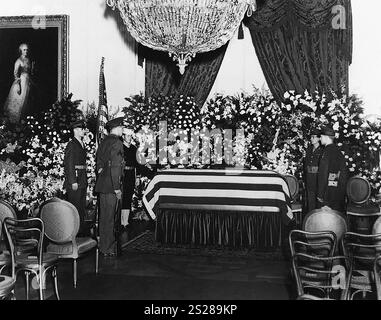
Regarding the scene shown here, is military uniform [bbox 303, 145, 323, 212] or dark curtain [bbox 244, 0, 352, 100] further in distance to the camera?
dark curtain [bbox 244, 0, 352, 100]

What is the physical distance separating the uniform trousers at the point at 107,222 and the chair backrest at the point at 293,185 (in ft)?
8.83

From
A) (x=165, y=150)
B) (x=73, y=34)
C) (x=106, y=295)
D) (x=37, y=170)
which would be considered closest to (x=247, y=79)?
(x=165, y=150)

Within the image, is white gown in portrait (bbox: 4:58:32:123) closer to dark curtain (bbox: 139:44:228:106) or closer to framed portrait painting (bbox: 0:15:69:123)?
framed portrait painting (bbox: 0:15:69:123)

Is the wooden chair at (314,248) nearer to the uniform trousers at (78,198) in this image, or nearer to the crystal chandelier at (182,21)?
the crystal chandelier at (182,21)

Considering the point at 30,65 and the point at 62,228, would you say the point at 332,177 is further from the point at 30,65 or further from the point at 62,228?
the point at 30,65

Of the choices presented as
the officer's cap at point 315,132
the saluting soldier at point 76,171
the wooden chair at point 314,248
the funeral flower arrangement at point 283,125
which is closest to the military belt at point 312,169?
the officer's cap at point 315,132

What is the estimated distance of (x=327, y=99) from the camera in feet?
27.2

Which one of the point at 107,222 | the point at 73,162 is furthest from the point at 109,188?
the point at 73,162

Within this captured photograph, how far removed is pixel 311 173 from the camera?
23.7 feet

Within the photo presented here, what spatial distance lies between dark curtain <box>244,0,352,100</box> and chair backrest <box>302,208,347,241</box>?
4461mm

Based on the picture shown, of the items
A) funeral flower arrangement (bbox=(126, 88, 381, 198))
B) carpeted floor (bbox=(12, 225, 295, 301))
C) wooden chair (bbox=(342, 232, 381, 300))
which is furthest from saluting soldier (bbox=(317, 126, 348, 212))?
wooden chair (bbox=(342, 232, 381, 300))

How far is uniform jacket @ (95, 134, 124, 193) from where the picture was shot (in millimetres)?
6680

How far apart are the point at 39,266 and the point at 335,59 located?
6247mm

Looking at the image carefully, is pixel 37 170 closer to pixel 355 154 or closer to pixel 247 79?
pixel 247 79
